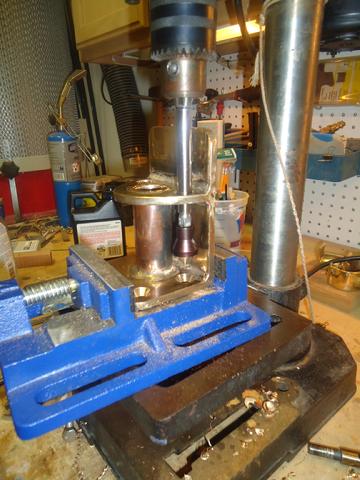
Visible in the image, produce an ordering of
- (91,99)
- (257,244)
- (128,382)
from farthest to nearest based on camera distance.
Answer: (91,99), (257,244), (128,382)

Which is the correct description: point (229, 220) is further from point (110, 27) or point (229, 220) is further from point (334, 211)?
point (110, 27)

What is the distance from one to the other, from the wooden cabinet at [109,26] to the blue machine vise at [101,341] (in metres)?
0.83

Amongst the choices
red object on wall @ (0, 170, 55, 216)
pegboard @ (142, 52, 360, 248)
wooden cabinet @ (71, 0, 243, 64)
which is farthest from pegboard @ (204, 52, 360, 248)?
red object on wall @ (0, 170, 55, 216)

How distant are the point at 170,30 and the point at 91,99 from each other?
133 cm

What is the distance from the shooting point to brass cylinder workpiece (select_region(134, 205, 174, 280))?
1.47 feet

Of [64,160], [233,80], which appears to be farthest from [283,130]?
[64,160]

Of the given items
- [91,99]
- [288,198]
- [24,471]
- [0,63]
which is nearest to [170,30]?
[288,198]

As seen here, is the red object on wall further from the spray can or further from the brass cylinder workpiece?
the brass cylinder workpiece

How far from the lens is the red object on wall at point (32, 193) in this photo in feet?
4.19

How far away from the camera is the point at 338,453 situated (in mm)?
379

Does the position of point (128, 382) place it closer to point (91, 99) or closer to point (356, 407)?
point (356, 407)

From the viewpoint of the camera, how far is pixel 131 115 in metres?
1.42

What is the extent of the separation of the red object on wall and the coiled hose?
1.19ft

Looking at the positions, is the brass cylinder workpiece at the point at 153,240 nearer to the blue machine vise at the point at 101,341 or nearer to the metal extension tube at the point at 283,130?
the blue machine vise at the point at 101,341
